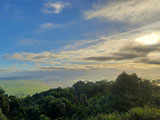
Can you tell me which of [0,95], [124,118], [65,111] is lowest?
[65,111]

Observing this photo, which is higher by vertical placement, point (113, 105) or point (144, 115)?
point (144, 115)

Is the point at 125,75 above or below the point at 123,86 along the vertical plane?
above

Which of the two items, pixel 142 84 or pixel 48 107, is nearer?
pixel 142 84

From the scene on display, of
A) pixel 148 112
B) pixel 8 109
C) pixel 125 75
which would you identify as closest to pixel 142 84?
pixel 125 75

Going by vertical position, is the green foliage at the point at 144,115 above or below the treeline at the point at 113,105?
above

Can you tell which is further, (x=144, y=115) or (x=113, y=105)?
(x=113, y=105)

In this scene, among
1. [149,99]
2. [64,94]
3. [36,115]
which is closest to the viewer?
[149,99]

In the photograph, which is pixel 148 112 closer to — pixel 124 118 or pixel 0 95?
pixel 124 118

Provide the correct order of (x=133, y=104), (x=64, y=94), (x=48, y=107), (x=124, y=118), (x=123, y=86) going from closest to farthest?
1. (x=124, y=118)
2. (x=133, y=104)
3. (x=123, y=86)
4. (x=48, y=107)
5. (x=64, y=94)

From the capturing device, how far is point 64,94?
5725cm

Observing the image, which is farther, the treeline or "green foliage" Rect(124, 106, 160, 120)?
the treeline

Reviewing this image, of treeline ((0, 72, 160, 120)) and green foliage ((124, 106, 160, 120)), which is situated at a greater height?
green foliage ((124, 106, 160, 120))

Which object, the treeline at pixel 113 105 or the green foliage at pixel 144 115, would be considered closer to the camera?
the green foliage at pixel 144 115

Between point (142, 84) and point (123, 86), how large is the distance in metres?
3.05
